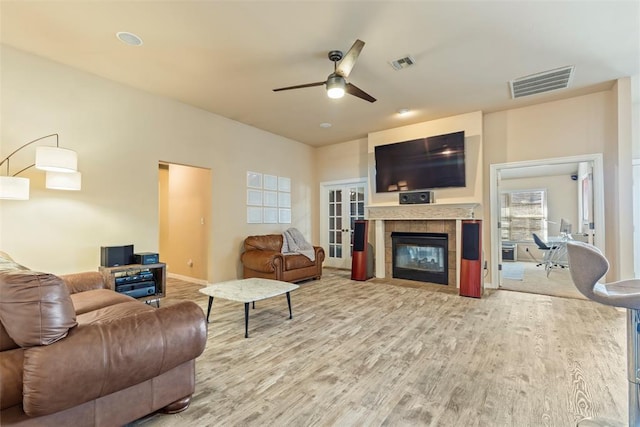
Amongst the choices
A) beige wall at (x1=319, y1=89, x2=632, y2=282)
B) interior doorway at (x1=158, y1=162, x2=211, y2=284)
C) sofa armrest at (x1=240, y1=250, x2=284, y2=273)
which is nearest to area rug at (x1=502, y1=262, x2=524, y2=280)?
beige wall at (x1=319, y1=89, x2=632, y2=282)

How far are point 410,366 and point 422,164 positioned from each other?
3.75 metres

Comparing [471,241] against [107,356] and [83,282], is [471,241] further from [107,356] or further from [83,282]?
[83,282]

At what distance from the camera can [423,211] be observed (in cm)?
502

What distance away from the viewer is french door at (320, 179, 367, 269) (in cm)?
648

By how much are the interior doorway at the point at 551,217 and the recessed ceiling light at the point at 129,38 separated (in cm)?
514

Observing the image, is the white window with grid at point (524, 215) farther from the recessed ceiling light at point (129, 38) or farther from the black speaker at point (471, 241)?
the recessed ceiling light at point (129, 38)

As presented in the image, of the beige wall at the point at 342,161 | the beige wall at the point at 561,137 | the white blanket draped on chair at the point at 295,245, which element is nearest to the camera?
the beige wall at the point at 561,137

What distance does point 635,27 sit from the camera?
8.57 feet

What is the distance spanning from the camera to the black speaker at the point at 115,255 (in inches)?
133

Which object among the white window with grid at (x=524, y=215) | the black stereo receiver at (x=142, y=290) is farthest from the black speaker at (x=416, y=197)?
the white window with grid at (x=524, y=215)

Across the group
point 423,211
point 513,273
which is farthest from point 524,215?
point 423,211

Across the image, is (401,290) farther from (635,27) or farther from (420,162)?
(635,27)

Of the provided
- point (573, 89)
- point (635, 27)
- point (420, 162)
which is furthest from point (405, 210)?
point (635, 27)

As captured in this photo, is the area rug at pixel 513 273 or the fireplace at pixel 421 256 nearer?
the fireplace at pixel 421 256
